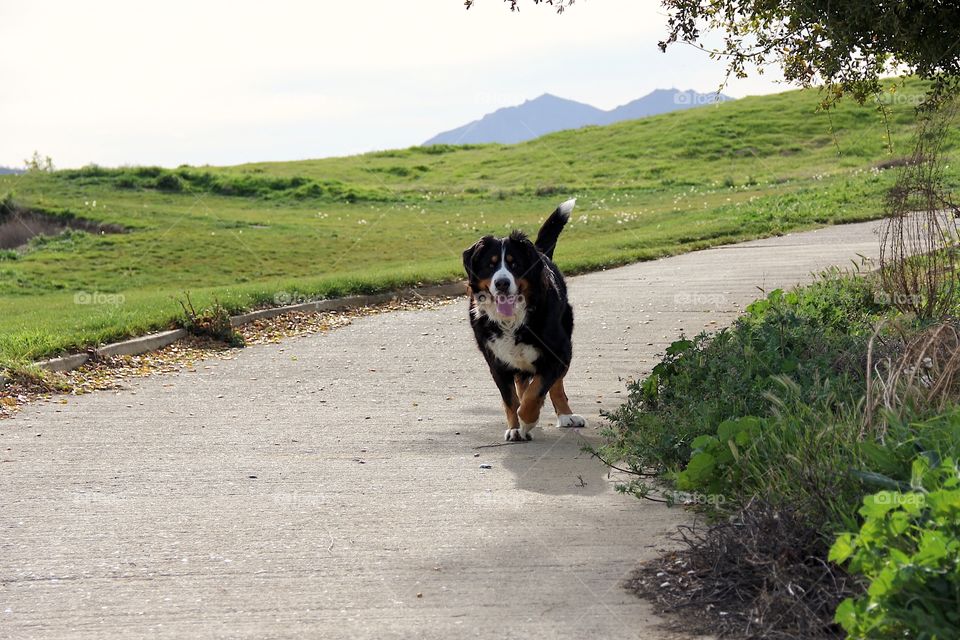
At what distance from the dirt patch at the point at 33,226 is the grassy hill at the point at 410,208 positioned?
1.60ft

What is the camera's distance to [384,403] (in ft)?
31.8

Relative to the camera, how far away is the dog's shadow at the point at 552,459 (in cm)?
657

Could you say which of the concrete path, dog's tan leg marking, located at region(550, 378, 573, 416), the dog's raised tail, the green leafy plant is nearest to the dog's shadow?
the concrete path

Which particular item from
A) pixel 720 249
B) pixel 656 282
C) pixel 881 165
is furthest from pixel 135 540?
pixel 881 165

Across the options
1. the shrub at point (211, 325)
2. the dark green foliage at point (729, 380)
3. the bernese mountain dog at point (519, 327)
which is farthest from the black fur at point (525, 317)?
the shrub at point (211, 325)

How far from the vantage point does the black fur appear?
8.05 metres

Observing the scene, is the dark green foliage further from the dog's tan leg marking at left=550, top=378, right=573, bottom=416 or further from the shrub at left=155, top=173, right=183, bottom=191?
the shrub at left=155, top=173, right=183, bottom=191

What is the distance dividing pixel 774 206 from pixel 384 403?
20190mm

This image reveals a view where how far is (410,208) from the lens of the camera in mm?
40594

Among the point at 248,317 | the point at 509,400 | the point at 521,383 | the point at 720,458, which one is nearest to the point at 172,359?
the point at 248,317

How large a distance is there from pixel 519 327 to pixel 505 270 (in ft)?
1.46

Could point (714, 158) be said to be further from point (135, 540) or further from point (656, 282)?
point (135, 540)

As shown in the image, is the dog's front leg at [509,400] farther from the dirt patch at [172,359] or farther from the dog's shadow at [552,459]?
the dirt patch at [172,359]

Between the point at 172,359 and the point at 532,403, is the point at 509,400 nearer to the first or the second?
the point at 532,403
